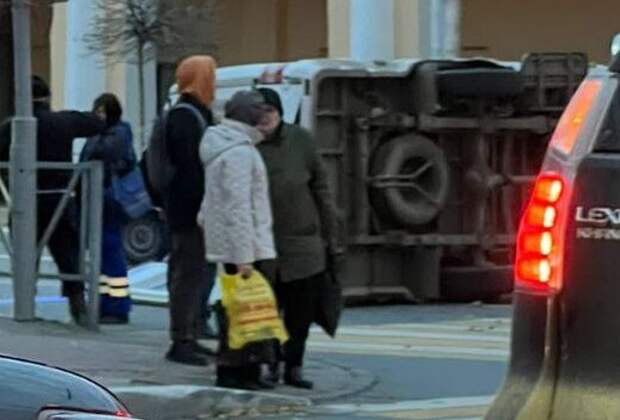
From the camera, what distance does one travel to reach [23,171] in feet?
38.5

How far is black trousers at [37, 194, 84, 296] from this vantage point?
1222cm

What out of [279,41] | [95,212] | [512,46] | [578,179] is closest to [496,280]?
[95,212]

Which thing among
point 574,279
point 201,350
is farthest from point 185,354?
point 574,279

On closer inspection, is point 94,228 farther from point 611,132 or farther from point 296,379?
point 611,132

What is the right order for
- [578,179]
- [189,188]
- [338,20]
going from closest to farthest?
[578,179] < [189,188] < [338,20]

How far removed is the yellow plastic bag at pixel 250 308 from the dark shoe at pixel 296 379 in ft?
2.07

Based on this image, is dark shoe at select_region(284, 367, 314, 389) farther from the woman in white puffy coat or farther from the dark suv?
the dark suv

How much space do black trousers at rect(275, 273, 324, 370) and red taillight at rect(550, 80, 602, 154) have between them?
4761 millimetres

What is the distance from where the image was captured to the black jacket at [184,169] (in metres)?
10.2

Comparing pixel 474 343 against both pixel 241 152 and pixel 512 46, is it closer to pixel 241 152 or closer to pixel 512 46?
pixel 241 152

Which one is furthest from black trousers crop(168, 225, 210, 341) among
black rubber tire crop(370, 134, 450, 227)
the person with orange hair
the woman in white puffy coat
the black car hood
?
the black car hood

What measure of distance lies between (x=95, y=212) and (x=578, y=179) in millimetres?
7403

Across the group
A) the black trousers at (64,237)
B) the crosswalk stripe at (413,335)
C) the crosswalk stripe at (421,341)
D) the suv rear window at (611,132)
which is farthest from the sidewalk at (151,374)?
the suv rear window at (611,132)

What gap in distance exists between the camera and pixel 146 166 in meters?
10.8
